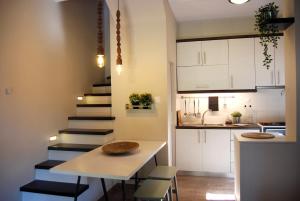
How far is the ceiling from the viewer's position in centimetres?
389

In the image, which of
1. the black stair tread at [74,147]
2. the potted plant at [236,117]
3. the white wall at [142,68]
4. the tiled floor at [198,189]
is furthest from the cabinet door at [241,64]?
the black stair tread at [74,147]

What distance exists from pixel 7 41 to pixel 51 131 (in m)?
1.34

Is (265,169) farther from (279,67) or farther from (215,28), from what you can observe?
(215,28)

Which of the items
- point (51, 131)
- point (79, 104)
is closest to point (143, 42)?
point (79, 104)

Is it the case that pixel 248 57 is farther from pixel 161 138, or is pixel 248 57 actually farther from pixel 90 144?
pixel 90 144

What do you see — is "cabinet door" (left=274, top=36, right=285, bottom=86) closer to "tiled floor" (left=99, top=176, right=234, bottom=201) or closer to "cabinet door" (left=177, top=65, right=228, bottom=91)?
"cabinet door" (left=177, top=65, right=228, bottom=91)

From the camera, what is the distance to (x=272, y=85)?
4.27m

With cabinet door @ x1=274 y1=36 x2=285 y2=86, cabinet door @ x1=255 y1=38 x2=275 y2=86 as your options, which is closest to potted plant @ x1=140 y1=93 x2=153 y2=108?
cabinet door @ x1=255 y1=38 x2=275 y2=86

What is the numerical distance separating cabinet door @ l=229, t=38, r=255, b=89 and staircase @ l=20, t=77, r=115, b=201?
89.5 inches

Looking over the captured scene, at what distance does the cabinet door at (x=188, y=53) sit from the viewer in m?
4.52

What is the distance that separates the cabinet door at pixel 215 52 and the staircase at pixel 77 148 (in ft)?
6.31

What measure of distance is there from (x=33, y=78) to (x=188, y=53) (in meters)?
2.69

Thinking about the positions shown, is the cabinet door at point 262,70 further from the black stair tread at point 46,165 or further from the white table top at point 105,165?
the black stair tread at point 46,165

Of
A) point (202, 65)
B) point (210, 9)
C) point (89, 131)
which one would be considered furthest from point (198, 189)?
point (210, 9)
